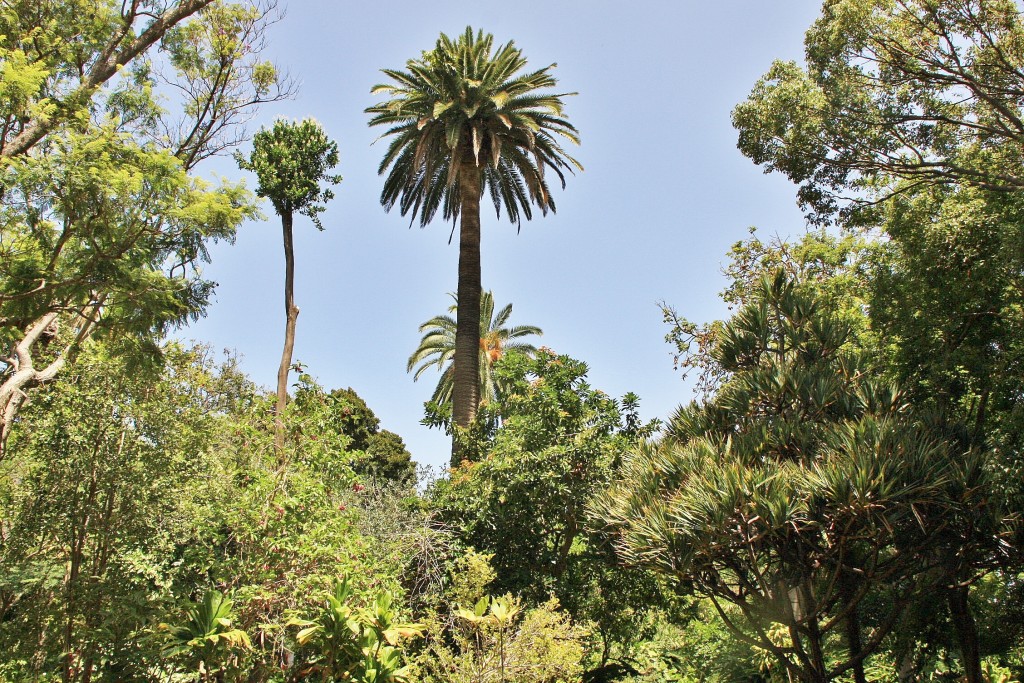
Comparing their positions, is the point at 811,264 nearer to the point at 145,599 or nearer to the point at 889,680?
the point at 889,680

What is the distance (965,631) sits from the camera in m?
11.0

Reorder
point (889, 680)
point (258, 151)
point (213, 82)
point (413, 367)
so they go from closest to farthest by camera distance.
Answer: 1. point (889, 680)
2. point (213, 82)
3. point (258, 151)
4. point (413, 367)

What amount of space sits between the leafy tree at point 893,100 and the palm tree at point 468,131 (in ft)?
23.8

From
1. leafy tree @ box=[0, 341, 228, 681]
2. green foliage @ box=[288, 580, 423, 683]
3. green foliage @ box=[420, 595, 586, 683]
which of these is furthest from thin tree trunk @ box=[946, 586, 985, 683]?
leafy tree @ box=[0, 341, 228, 681]

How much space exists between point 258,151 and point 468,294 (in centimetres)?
586

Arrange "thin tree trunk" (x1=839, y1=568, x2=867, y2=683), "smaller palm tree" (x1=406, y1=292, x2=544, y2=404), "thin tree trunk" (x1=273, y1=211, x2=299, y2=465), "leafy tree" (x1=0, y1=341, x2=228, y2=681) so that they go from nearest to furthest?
"leafy tree" (x1=0, y1=341, x2=228, y2=681) → "thin tree trunk" (x1=839, y1=568, x2=867, y2=683) → "thin tree trunk" (x1=273, y1=211, x2=299, y2=465) → "smaller palm tree" (x1=406, y1=292, x2=544, y2=404)

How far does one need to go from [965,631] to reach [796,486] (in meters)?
4.37

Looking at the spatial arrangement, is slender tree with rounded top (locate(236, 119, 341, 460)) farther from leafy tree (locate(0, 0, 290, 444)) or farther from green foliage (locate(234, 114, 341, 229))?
leafy tree (locate(0, 0, 290, 444))

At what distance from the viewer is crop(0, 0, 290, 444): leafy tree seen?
898cm

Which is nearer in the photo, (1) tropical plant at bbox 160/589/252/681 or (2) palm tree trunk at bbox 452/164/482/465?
(1) tropical plant at bbox 160/589/252/681

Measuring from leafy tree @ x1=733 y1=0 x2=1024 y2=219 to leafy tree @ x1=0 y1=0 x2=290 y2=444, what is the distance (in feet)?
29.2

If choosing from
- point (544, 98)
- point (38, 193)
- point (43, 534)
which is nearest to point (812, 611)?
point (43, 534)

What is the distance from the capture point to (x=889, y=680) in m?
13.7

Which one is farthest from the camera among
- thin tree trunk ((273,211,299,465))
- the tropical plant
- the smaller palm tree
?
the smaller palm tree
